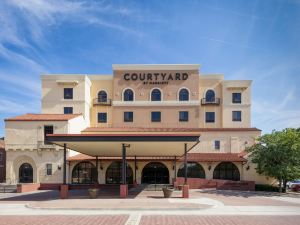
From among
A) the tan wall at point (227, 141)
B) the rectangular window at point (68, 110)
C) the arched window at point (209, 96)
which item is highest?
the arched window at point (209, 96)

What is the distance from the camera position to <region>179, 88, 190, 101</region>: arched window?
159ft

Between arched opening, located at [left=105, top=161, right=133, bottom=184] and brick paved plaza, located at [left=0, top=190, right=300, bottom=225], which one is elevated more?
brick paved plaza, located at [left=0, top=190, right=300, bottom=225]

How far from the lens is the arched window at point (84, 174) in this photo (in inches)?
1612

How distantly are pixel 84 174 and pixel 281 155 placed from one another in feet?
71.3

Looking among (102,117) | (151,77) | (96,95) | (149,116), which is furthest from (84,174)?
(151,77)

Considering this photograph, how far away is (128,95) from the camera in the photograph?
1925 inches

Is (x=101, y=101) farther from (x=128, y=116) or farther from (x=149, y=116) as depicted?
(x=149, y=116)

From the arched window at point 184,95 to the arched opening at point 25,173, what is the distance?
2144cm

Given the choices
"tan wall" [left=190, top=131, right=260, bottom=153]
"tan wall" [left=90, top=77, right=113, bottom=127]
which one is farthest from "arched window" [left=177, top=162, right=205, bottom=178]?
"tan wall" [left=90, top=77, right=113, bottom=127]

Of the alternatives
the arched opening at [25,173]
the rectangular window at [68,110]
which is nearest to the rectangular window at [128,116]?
the rectangular window at [68,110]

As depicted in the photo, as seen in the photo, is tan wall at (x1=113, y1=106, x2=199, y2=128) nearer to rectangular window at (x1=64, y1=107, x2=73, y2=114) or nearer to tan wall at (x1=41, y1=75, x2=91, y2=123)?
tan wall at (x1=41, y1=75, x2=91, y2=123)

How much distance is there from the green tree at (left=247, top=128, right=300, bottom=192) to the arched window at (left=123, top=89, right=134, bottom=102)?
19799 mm

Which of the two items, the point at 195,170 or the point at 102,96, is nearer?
the point at 195,170

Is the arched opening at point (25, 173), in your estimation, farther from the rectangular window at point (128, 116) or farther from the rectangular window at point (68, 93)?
the rectangular window at point (128, 116)
